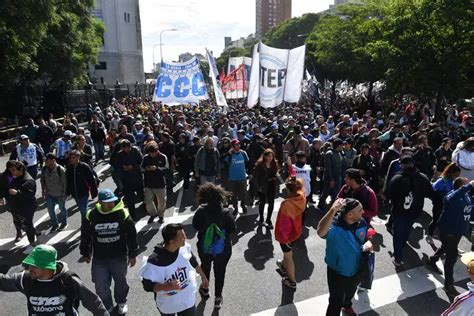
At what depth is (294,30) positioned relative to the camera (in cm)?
7594

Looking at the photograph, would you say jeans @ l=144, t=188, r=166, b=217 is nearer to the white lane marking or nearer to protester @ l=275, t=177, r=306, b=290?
protester @ l=275, t=177, r=306, b=290

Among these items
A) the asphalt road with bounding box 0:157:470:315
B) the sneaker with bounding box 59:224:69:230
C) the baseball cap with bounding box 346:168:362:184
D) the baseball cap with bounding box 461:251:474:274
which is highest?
the baseball cap with bounding box 346:168:362:184

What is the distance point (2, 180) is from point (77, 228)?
173cm

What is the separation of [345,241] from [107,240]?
253cm

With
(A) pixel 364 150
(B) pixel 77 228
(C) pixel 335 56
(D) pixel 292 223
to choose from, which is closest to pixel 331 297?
(D) pixel 292 223

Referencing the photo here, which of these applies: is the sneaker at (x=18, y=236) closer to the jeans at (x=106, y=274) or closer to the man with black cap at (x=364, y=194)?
the jeans at (x=106, y=274)

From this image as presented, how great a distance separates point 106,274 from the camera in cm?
443

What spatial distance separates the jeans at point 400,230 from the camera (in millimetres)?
5559

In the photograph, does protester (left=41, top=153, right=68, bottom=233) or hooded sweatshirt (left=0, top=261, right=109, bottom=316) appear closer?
hooded sweatshirt (left=0, top=261, right=109, bottom=316)

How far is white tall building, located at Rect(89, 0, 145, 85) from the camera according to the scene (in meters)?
65.4

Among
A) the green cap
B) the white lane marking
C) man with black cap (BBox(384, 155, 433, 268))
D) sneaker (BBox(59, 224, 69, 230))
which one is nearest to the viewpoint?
the green cap

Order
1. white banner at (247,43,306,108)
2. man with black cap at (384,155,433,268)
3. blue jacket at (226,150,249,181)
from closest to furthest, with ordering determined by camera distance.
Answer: man with black cap at (384,155,433,268), blue jacket at (226,150,249,181), white banner at (247,43,306,108)

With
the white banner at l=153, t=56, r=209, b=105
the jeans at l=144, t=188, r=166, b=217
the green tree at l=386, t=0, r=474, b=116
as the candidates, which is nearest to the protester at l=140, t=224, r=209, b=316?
the jeans at l=144, t=188, r=166, b=217

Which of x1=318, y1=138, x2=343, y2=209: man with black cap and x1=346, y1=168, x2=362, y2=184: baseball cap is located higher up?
x1=346, y1=168, x2=362, y2=184: baseball cap
